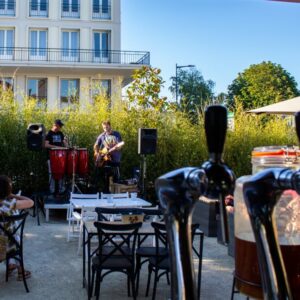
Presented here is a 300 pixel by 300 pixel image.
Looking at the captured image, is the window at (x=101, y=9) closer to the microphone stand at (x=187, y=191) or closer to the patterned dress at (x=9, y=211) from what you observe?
the patterned dress at (x=9, y=211)

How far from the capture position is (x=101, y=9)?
25859 millimetres

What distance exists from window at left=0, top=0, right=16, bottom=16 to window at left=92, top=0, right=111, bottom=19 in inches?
170

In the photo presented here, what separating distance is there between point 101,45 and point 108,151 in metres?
17.7

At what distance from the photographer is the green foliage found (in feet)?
31.5

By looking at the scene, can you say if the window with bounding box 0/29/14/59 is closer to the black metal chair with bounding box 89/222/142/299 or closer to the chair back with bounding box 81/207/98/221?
the chair back with bounding box 81/207/98/221

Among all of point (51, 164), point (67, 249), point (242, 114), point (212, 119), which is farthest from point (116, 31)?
point (212, 119)

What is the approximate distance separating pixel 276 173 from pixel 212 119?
136mm

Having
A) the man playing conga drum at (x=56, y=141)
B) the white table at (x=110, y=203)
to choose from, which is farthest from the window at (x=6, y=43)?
the white table at (x=110, y=203)

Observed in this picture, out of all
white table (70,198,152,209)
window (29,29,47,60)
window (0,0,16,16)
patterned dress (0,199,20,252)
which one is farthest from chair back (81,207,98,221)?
window (0,0,16,16)

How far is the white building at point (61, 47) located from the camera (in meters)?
24.3

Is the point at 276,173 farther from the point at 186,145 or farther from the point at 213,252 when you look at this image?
the point at 186,145

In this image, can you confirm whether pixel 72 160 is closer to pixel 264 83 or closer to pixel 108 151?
pixel 108 151

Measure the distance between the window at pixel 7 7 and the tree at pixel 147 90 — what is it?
654 inches

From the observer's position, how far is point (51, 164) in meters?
8.51
